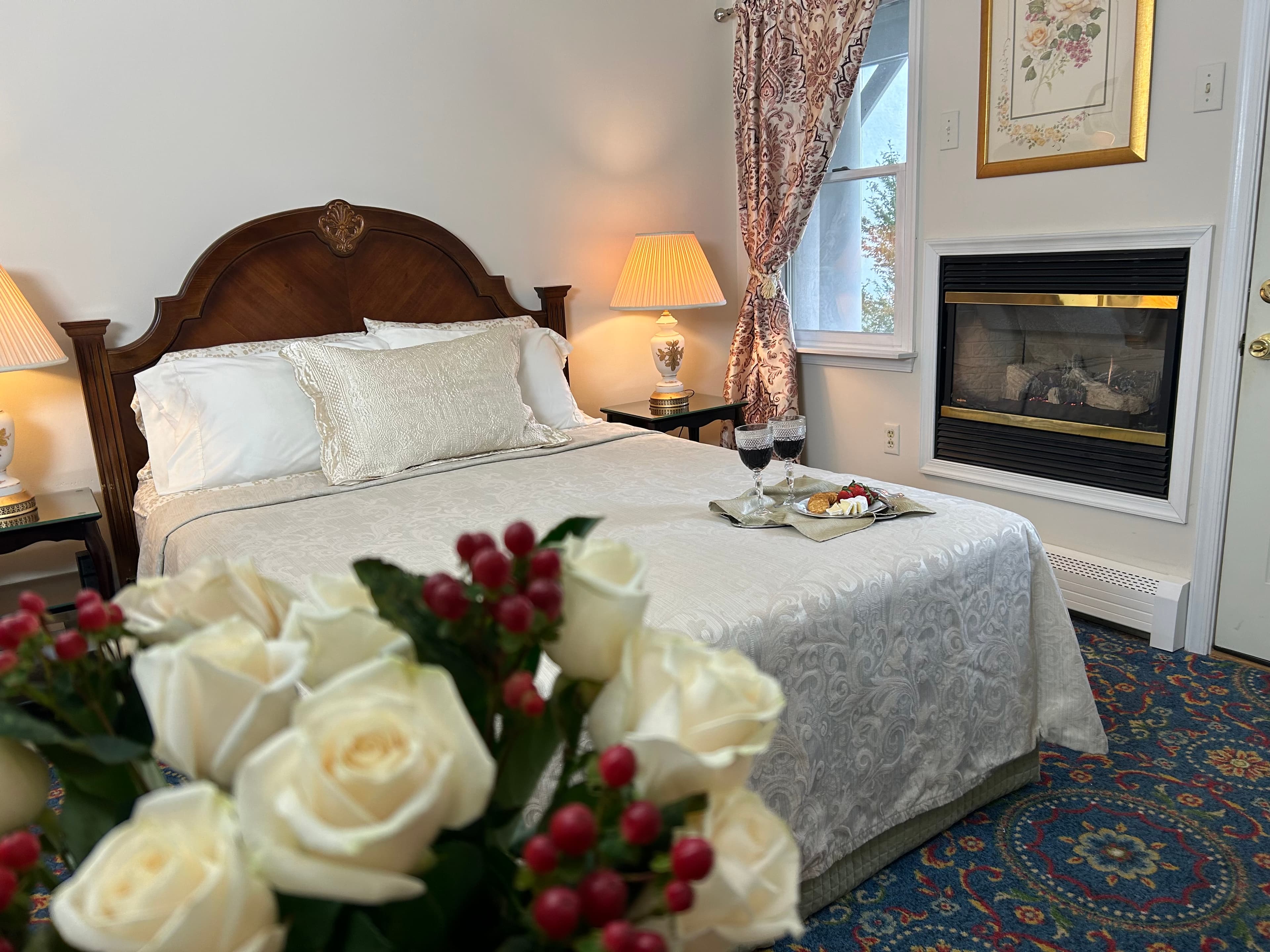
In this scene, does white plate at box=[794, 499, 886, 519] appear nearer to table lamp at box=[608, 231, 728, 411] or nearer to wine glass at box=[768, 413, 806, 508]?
wine glass at box=[768, 413, 806, 508]

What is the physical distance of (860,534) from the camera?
6.43 ft

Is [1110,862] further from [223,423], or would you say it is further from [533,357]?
[223,423]

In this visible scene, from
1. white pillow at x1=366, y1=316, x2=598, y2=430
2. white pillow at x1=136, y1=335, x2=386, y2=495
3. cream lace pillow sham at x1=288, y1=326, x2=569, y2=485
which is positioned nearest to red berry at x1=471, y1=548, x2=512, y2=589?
cream lace pillow sham at x1=288, y1=326, x2=569, y2=485

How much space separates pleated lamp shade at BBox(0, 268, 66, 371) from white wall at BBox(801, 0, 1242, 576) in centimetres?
283

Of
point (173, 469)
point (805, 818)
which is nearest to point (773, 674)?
point (805, 818)

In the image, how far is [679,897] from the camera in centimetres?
40

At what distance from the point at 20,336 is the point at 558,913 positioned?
108 inches

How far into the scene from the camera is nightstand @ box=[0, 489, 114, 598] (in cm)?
252

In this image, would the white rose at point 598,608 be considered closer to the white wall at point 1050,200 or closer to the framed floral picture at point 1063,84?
the white wall at point 1050,200

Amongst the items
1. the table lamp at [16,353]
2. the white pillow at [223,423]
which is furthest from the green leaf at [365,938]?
the table lamp at [16,353]

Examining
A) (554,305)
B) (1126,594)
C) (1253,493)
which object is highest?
(554,305)

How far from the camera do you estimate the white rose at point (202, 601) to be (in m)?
0.52

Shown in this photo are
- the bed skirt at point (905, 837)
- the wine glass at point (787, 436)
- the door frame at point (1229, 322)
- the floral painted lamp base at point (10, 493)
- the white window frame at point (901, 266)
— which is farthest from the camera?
the white window frame at point (901, 266)

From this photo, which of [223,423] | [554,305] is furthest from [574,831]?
[554,305]
